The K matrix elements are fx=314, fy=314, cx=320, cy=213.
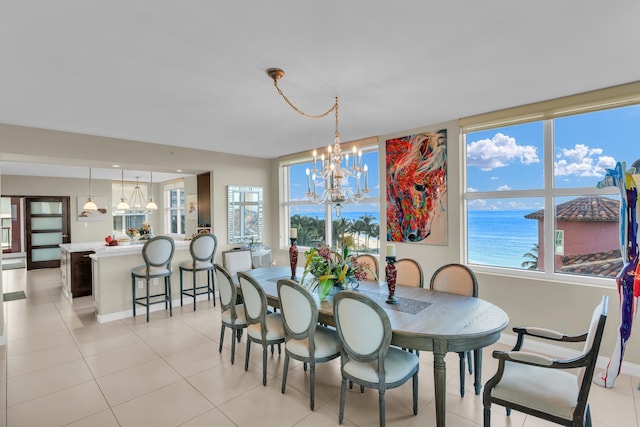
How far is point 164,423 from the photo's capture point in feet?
7.48

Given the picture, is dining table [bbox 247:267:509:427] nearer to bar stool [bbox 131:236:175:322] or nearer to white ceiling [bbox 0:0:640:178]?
white ceiling [bbox 0:0:640:178]

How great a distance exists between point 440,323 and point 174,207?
921 centimetres

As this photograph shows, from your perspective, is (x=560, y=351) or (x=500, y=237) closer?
(x=560, y=351)

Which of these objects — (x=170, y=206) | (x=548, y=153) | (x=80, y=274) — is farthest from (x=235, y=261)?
(x=170, y=206)

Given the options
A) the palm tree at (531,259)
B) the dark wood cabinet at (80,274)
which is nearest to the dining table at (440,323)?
the palm tree at (531,259)

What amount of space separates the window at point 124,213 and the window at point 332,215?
20.2 ft

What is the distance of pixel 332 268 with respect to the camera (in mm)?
2797

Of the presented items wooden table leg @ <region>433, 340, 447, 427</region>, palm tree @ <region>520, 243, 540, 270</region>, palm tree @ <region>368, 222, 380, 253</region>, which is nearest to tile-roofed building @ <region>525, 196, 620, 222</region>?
palm tree @ <region>520, 243, 540, 270</region>

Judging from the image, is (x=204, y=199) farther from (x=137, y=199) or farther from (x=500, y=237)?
(x=137, y=199)

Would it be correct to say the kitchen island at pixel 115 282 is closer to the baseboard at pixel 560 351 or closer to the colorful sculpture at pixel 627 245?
the baseboard at pixel 560 351

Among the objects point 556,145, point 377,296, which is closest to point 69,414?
point 377,296

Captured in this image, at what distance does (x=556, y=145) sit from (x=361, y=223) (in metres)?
2.79

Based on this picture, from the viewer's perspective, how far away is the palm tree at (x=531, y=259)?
353cm

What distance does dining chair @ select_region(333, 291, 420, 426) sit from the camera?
2047 millimetres
